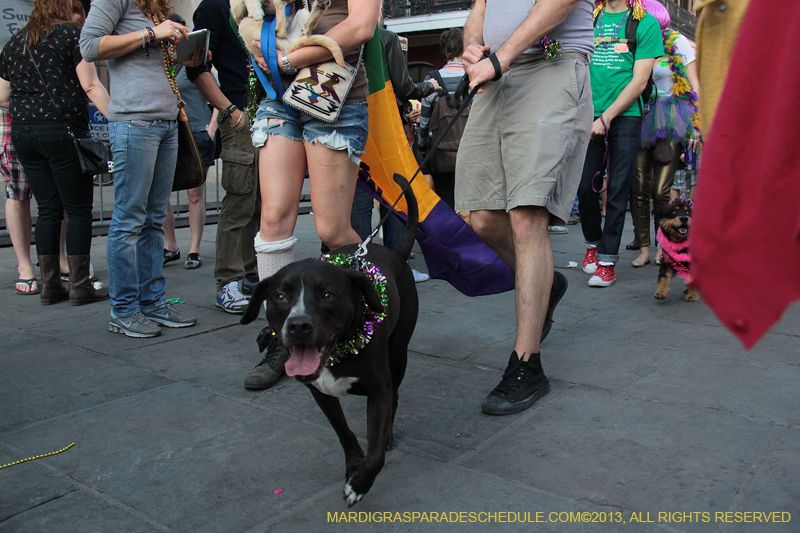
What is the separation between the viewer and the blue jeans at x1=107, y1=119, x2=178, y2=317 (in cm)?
379

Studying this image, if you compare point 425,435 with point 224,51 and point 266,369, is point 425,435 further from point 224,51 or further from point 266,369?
point 224,51

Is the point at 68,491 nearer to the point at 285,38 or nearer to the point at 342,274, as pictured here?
the point at 342,274

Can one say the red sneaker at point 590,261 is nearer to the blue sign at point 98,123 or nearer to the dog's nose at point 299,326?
the dog's nose at point 299,326

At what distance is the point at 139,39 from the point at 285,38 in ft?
4.04

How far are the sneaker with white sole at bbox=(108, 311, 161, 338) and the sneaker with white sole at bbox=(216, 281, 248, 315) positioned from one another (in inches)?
23.3

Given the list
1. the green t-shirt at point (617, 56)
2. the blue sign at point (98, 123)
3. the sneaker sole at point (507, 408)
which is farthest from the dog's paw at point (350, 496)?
the blue sign at point (98, 123)

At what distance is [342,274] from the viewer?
2.17m

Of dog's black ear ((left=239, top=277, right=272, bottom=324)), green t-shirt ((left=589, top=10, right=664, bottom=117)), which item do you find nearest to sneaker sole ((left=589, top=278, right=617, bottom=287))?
green t-shirt ((left=589, top=10, right=664, bottom=117))

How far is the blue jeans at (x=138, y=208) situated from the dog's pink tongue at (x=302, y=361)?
2.28 meters

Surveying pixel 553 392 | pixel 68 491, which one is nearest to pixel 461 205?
pixel 553 392

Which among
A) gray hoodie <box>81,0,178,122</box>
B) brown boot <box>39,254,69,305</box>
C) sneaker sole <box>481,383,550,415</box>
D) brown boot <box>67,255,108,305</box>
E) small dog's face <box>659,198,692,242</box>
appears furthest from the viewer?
small dog's face <box>659,198,692,242</box>

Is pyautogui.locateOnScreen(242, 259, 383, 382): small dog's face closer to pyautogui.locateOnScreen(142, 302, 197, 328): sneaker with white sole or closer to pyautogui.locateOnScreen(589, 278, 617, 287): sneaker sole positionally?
pyautogui.locateOnScreen(142, 302, 197, 328): sneaker with white sole

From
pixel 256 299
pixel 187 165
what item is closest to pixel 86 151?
pixel 187 165

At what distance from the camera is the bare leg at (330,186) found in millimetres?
3006
